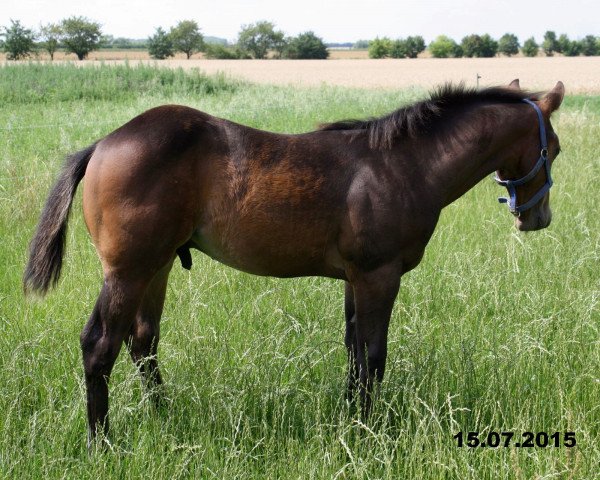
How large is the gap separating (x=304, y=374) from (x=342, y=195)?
1119mm

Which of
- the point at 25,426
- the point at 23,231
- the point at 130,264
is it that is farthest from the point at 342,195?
the point at 23,231

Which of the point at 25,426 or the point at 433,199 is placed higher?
the point at 433,199

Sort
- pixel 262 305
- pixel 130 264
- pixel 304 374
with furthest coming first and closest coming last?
pixel 262 305 < pixel 304 374 < pixel 130 264

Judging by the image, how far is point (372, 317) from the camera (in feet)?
11.4

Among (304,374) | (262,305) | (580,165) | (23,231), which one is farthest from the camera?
(580,165)

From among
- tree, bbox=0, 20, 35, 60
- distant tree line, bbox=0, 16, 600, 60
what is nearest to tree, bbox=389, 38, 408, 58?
distant tree line, bbox=0, 16, 600, 60

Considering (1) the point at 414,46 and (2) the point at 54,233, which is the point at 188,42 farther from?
(2) the point at 54,233

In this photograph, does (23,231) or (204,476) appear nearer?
(204,476)

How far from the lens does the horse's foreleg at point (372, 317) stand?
3.44 meters

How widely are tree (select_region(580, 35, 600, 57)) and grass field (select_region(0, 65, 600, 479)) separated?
279 feet

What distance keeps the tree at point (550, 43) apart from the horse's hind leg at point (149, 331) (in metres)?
90.4

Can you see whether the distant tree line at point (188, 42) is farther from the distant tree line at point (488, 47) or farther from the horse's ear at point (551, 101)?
the horse's ear at point (551, 101)

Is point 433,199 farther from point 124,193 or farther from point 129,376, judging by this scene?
point 129,376

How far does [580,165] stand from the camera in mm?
9906
